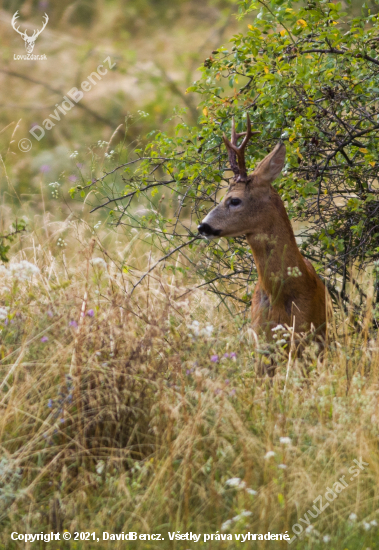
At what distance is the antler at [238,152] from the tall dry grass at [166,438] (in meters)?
1.52

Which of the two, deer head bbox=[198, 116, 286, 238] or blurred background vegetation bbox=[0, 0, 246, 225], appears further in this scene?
blurred background vegetation bbox=[0, 0, 246, 225]

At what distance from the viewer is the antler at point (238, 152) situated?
14.8 feet

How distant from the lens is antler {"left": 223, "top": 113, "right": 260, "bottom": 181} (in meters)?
4.50

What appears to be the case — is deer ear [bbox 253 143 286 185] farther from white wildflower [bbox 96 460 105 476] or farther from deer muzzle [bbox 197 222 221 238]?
white wildflower [bbox 96 460 105 476]

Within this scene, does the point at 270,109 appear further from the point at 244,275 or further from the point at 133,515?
the point at 133,515

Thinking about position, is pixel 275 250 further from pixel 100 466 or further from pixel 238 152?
pixel 100 466

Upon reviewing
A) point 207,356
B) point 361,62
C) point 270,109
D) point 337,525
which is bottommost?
point 337,525

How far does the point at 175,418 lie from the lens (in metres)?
2.94

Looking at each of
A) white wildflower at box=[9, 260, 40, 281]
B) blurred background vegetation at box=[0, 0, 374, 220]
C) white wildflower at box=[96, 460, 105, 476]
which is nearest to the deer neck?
white wildflower at box=[9, 260, 40, 281]

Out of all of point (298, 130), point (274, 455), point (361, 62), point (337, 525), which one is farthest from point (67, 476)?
point (361, 62)

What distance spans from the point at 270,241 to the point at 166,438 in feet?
6.39

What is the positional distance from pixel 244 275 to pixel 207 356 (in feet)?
9.22

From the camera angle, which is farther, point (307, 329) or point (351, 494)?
point (307, 329)

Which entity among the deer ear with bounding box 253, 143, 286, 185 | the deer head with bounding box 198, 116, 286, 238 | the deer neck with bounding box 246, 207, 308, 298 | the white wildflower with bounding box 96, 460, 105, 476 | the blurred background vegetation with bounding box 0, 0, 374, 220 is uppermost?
the blurred background vegetation with bounding box 0, 0, 374, 220
